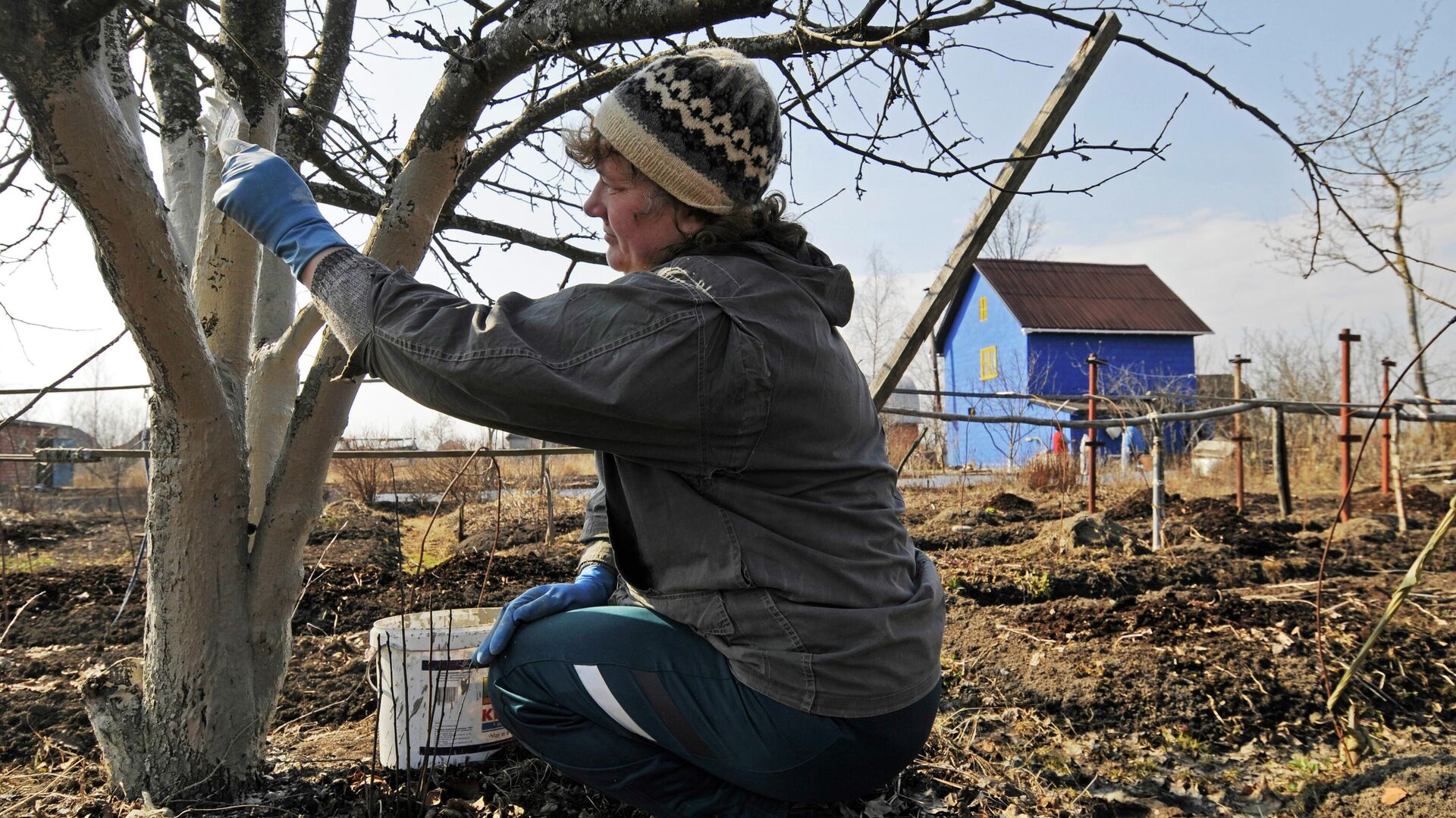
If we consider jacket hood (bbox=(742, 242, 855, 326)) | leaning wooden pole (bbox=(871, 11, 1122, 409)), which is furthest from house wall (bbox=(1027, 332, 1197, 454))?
jacket hood (bbox=(742, 242, 855, 326))

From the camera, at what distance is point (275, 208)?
1563 mm

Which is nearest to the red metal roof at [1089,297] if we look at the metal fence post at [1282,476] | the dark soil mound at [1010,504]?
the dark soil mound at [1010,504]

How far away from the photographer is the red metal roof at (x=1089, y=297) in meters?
22.7

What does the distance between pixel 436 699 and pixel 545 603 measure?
486mm

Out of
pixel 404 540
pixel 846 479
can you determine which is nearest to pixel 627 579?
pixel 846 479

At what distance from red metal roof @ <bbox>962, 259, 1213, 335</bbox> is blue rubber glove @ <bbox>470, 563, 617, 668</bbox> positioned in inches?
863

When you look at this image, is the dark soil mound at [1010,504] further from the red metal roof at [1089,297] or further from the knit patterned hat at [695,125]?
the red metal roof at [1089,297]

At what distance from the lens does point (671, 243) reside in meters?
1.58

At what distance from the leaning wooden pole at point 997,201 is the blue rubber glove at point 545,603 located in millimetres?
1480

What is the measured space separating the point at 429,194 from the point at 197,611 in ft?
3.60

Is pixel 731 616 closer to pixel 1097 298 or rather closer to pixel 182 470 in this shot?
pixel 182 470

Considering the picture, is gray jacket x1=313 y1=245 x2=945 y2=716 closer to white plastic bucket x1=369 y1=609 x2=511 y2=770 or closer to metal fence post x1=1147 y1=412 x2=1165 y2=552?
white plastic bucket x1=369 y1=609 x2=511 y2=770

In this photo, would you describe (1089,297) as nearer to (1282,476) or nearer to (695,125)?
(1282,476)

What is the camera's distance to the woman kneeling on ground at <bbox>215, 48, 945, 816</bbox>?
1.32 m
